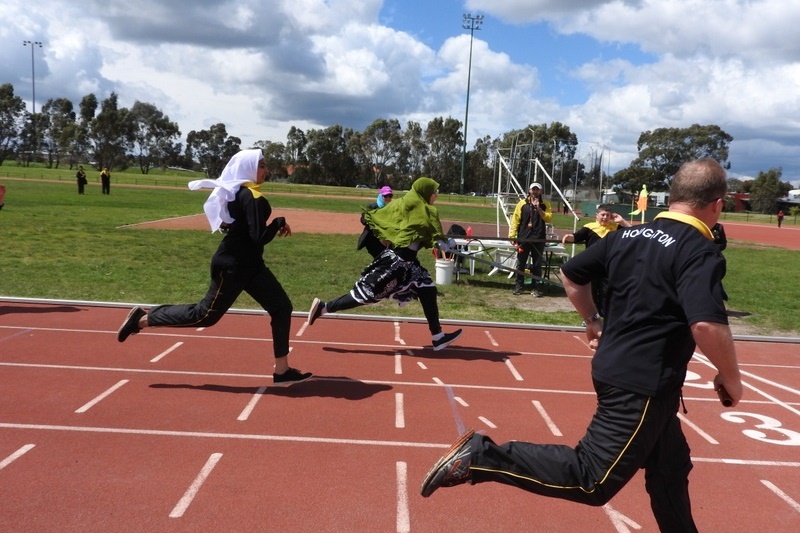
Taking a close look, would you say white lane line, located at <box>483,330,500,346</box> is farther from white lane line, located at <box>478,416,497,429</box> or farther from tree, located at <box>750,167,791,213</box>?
tree, located at <box>750,167,791,213</box>

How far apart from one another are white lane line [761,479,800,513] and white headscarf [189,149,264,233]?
4.57 m

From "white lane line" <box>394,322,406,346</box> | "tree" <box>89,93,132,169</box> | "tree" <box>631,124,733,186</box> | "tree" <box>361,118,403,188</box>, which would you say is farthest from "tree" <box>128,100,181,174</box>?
"white lane line" <box>394,322,406,346</box>

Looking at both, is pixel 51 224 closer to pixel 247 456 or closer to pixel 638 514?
pixel 247 456

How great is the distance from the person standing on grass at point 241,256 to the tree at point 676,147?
7997cm

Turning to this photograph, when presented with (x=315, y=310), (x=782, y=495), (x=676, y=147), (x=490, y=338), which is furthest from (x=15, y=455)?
(x=676, y=147)

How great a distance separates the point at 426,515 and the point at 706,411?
3391 millimetres

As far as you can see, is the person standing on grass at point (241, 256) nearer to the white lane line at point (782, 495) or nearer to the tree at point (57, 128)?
the white lane line at point (782, 495)

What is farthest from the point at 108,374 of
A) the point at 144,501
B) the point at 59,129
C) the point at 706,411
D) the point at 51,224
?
the point at 59,129

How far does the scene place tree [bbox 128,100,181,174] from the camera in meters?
105

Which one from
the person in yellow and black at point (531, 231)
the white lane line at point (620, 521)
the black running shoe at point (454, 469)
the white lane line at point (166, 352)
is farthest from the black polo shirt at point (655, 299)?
the person in yellow and black at point (531, 231)

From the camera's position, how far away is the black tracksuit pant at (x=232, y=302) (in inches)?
217

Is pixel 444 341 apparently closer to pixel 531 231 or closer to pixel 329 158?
pixel 531 231

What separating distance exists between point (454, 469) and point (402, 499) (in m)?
0.93

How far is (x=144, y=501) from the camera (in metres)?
3.60
